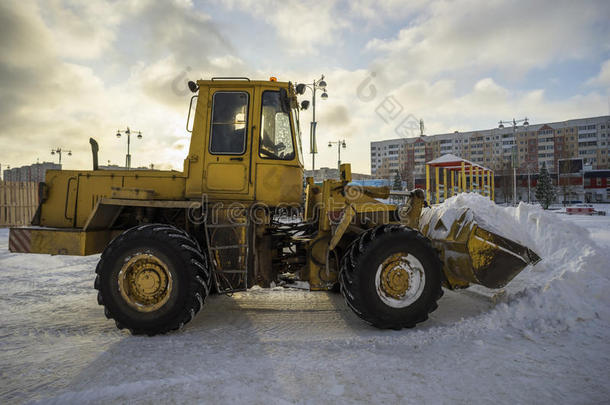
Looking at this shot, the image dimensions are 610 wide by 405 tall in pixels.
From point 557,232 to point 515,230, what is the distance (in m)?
2.82

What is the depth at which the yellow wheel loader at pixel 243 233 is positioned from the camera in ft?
13.2

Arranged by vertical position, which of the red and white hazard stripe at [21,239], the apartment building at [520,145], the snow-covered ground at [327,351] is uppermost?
the apartment building at [520,145]

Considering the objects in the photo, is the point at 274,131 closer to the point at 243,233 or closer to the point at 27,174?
the point at 243,233

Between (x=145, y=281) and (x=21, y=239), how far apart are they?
1.87m

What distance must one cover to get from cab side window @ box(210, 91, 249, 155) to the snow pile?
3117 millimetres

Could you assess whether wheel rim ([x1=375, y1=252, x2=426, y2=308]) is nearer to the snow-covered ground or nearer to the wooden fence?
the snow-covered ground

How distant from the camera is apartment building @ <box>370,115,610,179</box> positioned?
8838 cm

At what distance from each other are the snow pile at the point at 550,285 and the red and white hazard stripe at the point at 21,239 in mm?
5631

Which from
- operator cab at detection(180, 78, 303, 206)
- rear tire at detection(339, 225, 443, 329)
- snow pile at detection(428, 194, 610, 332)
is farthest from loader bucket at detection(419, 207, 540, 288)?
operator cab at detection(180, 78, 303, 206)

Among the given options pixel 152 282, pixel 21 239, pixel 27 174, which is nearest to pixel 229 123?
pixel 152 282

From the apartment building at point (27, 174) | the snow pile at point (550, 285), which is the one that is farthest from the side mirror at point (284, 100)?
the apartment building at point (27, 174)

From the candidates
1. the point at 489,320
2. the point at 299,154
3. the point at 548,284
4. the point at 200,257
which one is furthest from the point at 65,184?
the point at 548,284

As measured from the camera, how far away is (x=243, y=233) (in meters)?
4.41

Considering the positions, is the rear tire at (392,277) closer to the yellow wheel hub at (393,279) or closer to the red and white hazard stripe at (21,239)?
the yellow wheel hub at (393,279)
